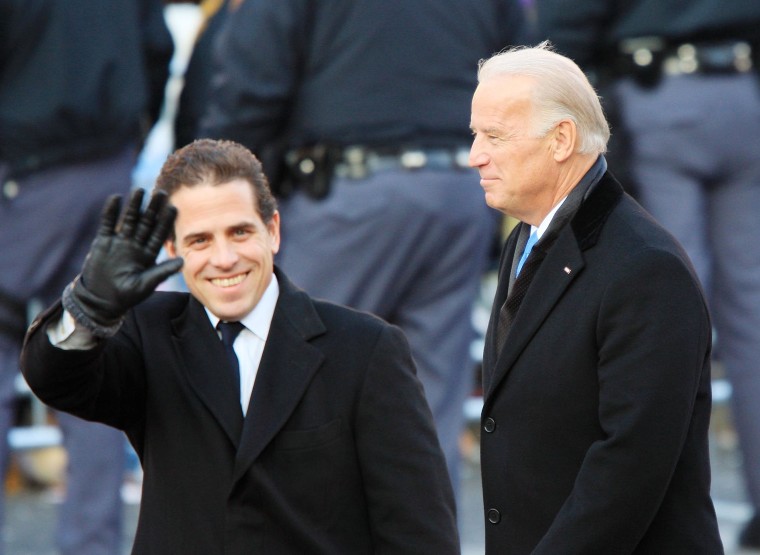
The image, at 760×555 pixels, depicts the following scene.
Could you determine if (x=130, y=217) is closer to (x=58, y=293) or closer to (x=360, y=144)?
(x=360, y=144)

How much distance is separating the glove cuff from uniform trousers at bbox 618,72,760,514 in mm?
3123

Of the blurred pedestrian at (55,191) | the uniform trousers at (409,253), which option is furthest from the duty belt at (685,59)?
the blurred pedestrian at (55,191)

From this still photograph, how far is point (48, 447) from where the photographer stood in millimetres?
7184

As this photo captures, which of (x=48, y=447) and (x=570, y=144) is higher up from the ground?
(x=570, y=144)

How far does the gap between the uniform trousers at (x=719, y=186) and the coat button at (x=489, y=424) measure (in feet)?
9.11

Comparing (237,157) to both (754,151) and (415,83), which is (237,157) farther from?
(754,151)

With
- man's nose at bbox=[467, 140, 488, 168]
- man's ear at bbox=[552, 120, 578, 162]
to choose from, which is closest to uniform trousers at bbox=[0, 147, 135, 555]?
man's nose at bbox=[467, 140, 488, 168]

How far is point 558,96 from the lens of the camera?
2.89 m

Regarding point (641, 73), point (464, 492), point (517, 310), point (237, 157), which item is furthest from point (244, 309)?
point (464, 492)

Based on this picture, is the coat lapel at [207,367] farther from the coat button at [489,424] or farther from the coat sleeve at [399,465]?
the coat button at [489,424]

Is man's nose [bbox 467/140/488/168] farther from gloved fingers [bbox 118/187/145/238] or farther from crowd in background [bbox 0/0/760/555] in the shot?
crowd in background [bbox 0/0/760/555]

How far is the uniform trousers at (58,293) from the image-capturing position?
5.31 m

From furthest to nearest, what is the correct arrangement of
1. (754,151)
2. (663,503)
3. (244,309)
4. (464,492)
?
1. (464,492)
2. (754,151)
3. (244,309)
4. (663,503)

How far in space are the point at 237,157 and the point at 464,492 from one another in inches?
158
